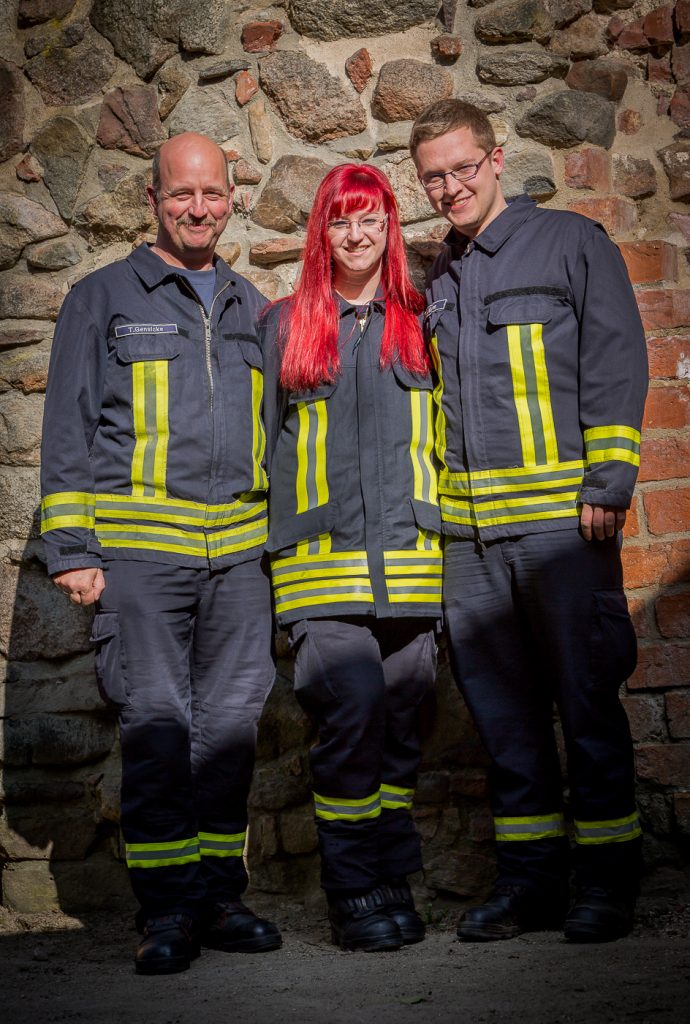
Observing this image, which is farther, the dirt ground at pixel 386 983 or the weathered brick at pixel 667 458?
the weathered brick at pixel 667 458

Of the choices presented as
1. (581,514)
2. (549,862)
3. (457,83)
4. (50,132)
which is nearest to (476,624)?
(581,514)

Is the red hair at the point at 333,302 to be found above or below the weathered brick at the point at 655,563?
above

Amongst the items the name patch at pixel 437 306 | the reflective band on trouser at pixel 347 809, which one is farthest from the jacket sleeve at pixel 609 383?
the reflective band on trouser at pixel 347 809

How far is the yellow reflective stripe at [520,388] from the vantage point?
9.00ft

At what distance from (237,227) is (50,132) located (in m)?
0.73

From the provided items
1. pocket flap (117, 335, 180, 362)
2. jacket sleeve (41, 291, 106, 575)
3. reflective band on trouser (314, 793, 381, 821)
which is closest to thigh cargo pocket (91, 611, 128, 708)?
jacket sleeve (41, 291, 106, 575)

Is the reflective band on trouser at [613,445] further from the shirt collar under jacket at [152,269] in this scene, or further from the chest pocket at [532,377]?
the shirt collar under jacket at [152,269]

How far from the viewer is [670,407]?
10.5 ft

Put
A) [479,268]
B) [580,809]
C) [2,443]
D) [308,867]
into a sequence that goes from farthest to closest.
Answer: [2,443], [308,867], [479,268], [580,809]

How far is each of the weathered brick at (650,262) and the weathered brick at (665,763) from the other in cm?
138

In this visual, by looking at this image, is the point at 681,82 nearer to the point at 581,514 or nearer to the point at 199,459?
the point at 581,514

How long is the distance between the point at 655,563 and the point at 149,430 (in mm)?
1515

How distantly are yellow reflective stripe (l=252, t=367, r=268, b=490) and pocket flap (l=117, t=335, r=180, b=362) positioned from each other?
0.80 feet

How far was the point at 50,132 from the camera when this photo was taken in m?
3.60
